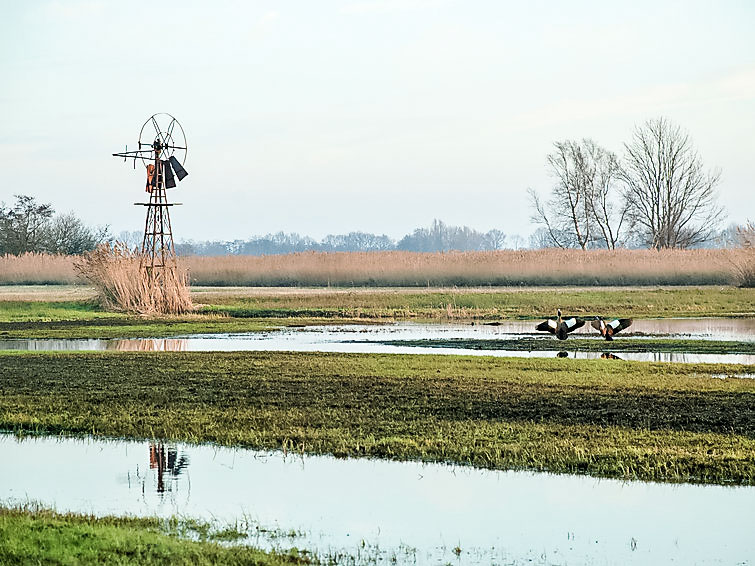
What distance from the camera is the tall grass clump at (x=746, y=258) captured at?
4069 centimetres

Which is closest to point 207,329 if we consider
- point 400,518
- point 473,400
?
point 473,400

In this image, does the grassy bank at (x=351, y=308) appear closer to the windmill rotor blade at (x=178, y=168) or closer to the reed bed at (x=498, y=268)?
the reed bed at (x=498, y=268)

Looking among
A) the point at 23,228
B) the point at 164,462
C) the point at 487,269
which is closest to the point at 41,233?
the point at 23,228

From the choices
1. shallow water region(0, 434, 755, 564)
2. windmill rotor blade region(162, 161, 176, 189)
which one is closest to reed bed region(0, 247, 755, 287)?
windmill rotor blade region(162, 161, 176, 189)

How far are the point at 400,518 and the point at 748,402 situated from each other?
7114 mm

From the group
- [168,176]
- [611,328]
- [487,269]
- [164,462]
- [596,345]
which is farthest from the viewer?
[487,269]

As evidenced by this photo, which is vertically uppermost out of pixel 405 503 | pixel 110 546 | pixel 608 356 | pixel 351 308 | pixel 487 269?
pixel 487 269

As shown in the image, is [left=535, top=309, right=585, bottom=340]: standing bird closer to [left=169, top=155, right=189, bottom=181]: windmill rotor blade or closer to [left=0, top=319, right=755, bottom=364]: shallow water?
[left=0, top=319, right=755, bottom=364]: shallow water

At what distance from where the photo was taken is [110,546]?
7102 millimetres

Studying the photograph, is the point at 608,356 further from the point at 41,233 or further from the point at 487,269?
the point at 41,233

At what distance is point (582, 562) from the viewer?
7.17 metres

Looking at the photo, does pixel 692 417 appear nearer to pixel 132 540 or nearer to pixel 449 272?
pixel 132 540

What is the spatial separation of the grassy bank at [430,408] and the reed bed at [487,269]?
30.3m

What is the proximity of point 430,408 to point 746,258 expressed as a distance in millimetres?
30727
